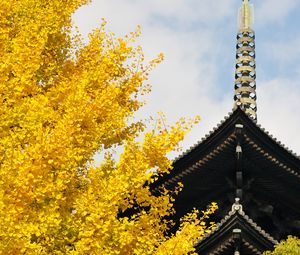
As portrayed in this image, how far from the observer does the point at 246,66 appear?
A: 25266 mm

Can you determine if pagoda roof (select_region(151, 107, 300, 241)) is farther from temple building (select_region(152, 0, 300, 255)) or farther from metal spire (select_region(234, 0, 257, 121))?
metal spire (select_region(234, 0, 257, 121))

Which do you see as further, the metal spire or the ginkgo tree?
the metal spire

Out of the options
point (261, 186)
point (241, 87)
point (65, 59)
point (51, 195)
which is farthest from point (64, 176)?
point (241, 87)

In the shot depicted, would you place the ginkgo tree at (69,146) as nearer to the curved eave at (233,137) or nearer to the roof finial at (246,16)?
the curved eave at (233,137)

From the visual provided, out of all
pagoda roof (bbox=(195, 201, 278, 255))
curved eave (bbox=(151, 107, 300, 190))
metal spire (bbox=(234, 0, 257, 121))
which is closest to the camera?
pagoda roof (bbox=(195, 201, 278, 255))

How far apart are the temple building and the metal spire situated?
11064mm

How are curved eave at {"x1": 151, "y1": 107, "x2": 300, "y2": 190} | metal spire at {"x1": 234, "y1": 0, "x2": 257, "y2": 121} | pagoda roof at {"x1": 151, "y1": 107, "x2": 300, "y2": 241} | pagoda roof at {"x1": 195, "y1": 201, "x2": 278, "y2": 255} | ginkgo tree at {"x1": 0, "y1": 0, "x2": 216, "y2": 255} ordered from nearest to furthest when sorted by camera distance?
1. ginkgo tree at {"x1": 0, "y1": 0, "x2": 216, "y2": 255}
2. pagoda roof at {"x1": 195, "y1": 201, "x2": 278, "y2": 255}
3. curved eave at {"x1": 151, "y1": 107, "x2": 300, "y2": 190}
4. pagoda roof at {"x1": 151, "y1": 107, "x2": 300, "y2": 241}
5. metal spire at {"x1": 234, "y1": 0, "x2": 257, "y2": 121}

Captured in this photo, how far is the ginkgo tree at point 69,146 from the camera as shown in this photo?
8266 mm

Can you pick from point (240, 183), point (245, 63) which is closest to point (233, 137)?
point (240, 183)

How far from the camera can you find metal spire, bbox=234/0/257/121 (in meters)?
24.5

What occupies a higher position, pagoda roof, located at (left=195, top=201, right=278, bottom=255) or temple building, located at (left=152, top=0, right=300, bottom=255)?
temple building, located at (left=152, top=0, right=300, bottom=255)

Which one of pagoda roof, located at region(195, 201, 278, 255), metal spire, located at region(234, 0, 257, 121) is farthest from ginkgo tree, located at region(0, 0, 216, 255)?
metal spire, located at region(234, 0, 257, 121)

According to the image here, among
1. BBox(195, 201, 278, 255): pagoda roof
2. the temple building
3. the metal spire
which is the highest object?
the metal spire

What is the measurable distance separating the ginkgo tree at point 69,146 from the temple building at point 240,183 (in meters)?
1.06
